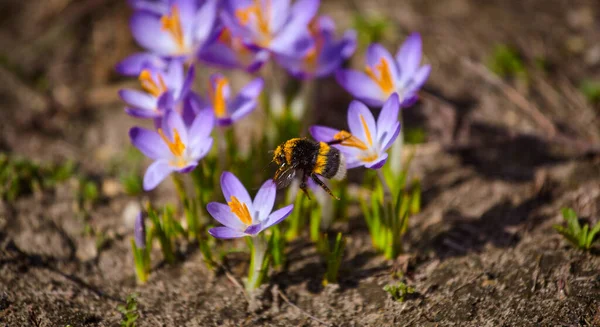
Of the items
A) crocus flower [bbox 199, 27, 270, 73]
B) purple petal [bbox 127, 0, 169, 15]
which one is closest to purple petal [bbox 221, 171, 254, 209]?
crocus flower [bbox 199, 27, 270, 73]

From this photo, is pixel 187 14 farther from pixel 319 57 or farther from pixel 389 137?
pixel 389 137

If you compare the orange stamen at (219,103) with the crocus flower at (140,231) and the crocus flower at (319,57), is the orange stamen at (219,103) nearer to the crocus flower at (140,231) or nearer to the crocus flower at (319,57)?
the crocus flower at (319,57)

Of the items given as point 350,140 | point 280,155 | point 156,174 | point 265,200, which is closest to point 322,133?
point 350,140

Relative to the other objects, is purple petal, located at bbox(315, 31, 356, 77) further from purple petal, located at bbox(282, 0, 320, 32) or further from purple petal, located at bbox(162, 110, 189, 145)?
purple petal, located at bbox(162, 110, 189, 145)

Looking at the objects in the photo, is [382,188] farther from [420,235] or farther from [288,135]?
[288,135]

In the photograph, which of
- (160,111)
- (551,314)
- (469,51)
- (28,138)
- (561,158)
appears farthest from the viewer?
(469,51)

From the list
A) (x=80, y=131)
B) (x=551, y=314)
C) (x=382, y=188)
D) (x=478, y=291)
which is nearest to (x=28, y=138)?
(x=80, y=131)
